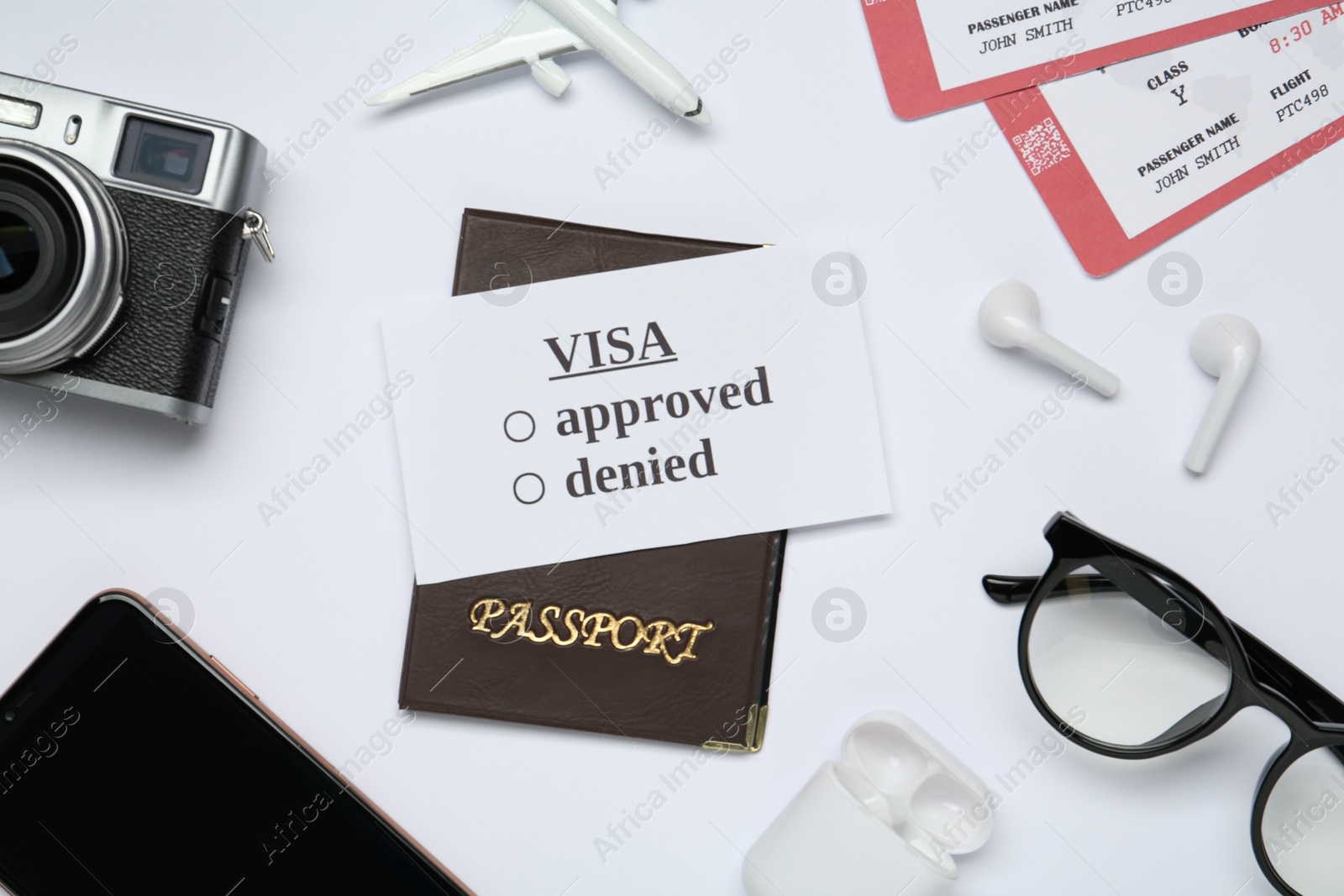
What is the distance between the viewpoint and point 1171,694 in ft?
1.76

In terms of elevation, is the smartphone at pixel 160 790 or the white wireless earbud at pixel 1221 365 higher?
the white wireless earbud at pixel 1221 365

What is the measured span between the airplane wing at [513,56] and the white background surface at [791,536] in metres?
0.02

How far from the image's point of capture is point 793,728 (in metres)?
0.55

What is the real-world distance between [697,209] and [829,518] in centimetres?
21

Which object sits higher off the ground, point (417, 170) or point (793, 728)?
point (417, 170)

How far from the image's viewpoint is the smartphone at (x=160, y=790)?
0.52m

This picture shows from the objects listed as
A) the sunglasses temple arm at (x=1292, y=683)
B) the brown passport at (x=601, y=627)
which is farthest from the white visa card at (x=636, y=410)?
the sunglasses temple arm at (x=1292, y=683)

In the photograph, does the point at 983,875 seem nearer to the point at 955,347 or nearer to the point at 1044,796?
the point at 1044,796

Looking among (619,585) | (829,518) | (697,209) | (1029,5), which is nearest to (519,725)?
(619,585)

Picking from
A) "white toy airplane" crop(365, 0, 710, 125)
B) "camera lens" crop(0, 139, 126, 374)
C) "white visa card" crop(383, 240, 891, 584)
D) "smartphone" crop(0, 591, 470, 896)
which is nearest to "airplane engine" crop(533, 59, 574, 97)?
"white toy airplane" crop(365, 0, 710, 125)

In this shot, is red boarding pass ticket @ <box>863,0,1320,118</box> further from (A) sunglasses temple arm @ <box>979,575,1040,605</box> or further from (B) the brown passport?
(A) sunglasses temple arm @ <box>979,575,1040,605</box>

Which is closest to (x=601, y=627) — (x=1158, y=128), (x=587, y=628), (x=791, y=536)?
(x=587, y=628)

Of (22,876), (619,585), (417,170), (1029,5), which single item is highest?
(1029,5)

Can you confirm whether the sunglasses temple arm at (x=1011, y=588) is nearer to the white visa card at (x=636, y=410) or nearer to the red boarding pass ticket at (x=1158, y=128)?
the white visa card at (x=636, y=410)
